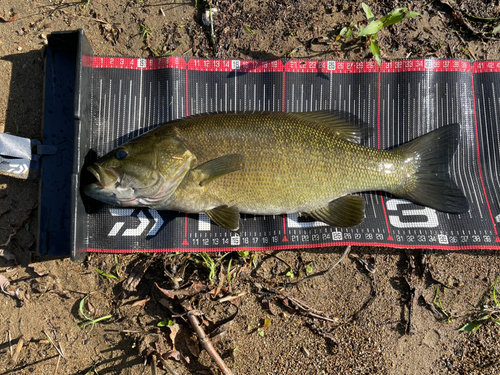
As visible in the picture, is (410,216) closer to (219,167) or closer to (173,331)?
(219,167)

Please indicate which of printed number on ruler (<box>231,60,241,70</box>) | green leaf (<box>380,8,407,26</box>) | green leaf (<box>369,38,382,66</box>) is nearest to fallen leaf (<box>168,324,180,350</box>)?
printed number on ruler (<box>231,60,241,70</box>)

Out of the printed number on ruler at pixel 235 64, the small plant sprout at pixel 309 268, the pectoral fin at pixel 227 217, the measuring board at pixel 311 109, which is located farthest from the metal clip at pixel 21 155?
the small plant sprout at pixel 309 268

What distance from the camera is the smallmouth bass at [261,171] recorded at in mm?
2812

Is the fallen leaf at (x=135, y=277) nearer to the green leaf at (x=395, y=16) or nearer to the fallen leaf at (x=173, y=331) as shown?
the fallen leaf at (x=173, y=331)

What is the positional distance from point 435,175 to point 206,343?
115 inches

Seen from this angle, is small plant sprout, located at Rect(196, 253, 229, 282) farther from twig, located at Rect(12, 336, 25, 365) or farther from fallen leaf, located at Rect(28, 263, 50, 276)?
twig, located at Rect(12, 336, 25, 365)

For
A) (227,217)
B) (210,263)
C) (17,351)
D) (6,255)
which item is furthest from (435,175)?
(17,351)

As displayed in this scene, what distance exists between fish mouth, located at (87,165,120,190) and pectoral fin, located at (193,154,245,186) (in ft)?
2.31

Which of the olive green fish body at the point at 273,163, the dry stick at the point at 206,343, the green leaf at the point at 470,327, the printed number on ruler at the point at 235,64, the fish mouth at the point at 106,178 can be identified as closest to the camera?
the fish mouth at the point at 106,178

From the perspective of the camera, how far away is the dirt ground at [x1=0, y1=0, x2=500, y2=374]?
3.19 m

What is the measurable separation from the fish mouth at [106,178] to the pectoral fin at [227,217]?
93cm

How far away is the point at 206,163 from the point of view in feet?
9.30

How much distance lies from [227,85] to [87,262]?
2464mm

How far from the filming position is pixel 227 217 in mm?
3014
